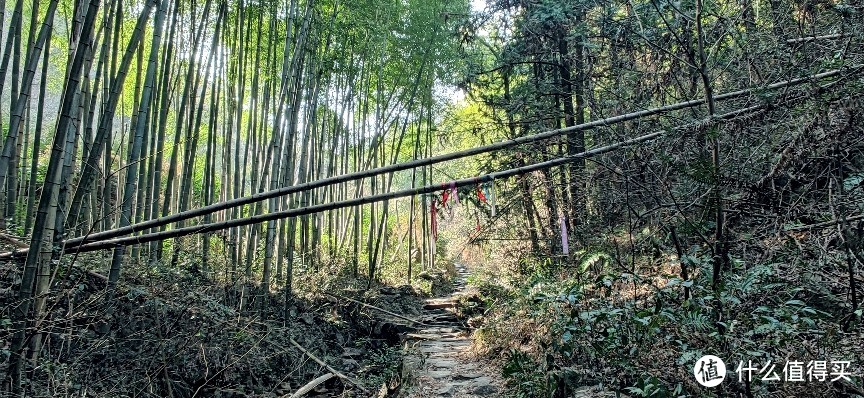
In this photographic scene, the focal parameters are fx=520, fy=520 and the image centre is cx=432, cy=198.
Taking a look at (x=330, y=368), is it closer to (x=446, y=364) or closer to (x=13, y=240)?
(x=446, y=364)

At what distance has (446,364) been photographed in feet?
18.9

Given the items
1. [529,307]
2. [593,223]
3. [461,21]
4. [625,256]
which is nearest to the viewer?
[625,256]

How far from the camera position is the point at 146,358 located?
12.3 ft

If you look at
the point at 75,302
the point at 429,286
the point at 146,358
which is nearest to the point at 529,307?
the point at 146,358

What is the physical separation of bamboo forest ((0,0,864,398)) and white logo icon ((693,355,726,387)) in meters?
0.01

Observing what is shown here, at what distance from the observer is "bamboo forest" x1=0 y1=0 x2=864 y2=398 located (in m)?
2.58

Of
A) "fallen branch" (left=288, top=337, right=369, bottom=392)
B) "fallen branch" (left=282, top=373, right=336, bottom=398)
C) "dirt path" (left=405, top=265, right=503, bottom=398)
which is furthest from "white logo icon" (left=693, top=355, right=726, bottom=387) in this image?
"fallen branch" (left=288, top=337, right=369, bottom=392)

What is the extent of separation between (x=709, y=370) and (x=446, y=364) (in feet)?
11.8

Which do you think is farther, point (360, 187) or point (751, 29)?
point (360, 187)

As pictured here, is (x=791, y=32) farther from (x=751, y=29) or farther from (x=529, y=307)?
(x=529, y=307)

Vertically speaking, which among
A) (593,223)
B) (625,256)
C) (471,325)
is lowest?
(471,325)

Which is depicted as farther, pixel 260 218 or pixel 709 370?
pixel 260 218

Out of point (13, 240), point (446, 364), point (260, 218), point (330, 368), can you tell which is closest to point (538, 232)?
point (446, 364)

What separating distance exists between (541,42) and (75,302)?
228 inches
